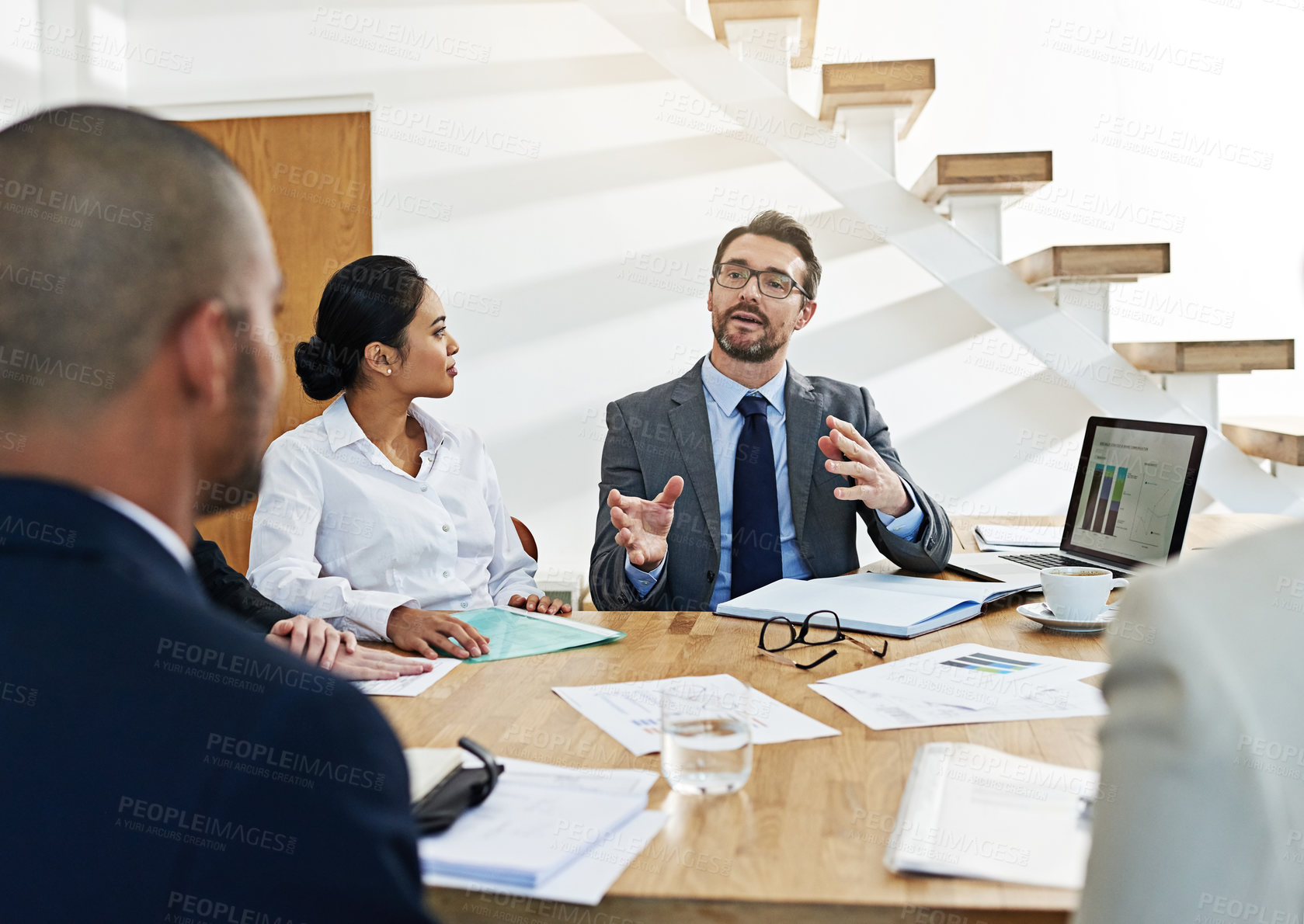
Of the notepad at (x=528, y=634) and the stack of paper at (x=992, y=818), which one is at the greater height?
the stack of paper at (x=992, y=818)

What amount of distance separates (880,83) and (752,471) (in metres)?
1.30

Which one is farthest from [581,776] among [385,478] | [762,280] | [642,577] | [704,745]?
[762,280]

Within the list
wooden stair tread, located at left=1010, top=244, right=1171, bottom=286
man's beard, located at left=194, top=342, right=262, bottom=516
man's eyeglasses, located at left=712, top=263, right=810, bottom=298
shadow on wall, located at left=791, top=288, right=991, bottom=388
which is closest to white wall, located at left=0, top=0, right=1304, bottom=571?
shadow on wall, located at left=791, top=288, right=991, bottom=388

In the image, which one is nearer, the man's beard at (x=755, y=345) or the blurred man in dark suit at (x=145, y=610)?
the blurred man in dark suit at (x=145, y=610)

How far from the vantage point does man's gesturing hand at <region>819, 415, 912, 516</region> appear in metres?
1.87

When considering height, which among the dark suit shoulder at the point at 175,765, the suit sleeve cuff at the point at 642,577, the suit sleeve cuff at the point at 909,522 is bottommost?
the suit sleeve cuff at the point at 642,577

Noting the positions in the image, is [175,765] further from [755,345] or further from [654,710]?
[755,345]

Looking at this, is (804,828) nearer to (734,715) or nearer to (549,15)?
(734,715)

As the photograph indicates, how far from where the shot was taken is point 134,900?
0.52 metres

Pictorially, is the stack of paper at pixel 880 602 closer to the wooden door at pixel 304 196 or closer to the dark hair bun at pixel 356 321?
the dark hair bun at pixel 356 321

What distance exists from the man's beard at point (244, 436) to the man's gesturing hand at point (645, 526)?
115 cm

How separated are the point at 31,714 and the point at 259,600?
3.46 ft

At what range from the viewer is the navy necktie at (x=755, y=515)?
7.01ft

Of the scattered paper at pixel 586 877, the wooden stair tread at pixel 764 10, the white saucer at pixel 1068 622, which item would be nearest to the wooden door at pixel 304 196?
the wooden stair tread at pixel 764 10
